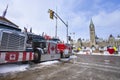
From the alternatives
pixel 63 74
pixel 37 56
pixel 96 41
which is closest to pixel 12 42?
pixel 63 74

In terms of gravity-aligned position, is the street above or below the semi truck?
below

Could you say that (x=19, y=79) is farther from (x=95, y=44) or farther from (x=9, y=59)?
(x=95, y=44)

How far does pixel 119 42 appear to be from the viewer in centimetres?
11912

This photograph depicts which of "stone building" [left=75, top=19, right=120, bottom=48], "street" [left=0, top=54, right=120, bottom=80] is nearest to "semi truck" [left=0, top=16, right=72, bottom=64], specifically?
"street" [left=0, top=54, right=120, bottom=80]

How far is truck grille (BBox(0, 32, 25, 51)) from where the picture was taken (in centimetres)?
684

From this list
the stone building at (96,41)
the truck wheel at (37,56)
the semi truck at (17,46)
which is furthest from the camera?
the stone building at (96,41)

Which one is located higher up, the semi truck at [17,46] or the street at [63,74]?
the semi truck at [17,46]

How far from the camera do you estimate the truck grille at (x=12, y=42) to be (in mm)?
6837

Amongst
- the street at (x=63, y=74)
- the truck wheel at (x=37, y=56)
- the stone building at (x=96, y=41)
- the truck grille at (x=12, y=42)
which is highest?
the stone building at (x=96, y=41)

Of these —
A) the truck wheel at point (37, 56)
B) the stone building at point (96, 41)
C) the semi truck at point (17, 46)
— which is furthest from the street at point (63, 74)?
the stone building at point (96, 41)

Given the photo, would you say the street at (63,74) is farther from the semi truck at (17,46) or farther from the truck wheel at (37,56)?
the truck wheel at (37,56)

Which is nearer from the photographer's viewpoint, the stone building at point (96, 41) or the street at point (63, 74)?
the street at point (63, 74)

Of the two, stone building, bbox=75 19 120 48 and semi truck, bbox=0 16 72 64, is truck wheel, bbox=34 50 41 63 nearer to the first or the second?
semi truck, bbox=0 16 72 64

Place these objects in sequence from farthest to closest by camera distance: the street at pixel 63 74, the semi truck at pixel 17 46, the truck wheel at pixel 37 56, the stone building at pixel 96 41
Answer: the stone building at pixel 96 41 → the truck wheel at pixel 37 56 → the semi truck at pixel 17 46 → the street at pixel 63 74
